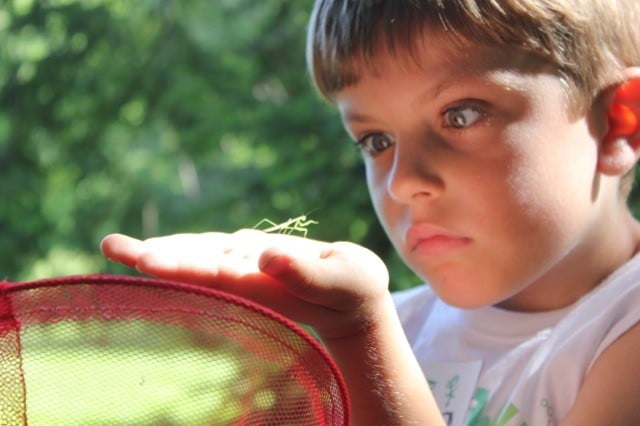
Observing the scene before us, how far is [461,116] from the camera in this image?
1002 millimetres

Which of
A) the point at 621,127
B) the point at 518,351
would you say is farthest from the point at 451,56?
the point at 518,351

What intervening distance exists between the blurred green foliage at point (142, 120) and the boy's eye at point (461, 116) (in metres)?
1.43

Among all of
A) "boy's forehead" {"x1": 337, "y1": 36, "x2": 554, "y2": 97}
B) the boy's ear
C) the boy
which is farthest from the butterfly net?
the boy's ear

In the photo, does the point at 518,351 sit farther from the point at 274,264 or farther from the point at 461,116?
the point at 274,264

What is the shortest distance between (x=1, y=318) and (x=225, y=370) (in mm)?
A: 131

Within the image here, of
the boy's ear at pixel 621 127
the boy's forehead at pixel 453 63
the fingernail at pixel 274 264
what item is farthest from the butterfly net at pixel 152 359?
the boy's ear at pixel 621 127

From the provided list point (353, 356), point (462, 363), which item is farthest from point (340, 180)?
point (353, 356)

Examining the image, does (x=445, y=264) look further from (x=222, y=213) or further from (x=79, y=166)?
(x=79, y=166)

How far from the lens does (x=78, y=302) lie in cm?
54

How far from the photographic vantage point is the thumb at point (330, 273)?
22.5 inches

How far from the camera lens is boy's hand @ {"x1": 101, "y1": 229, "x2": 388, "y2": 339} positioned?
0.57m

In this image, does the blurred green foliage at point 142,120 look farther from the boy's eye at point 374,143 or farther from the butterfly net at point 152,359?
the butterfly net at point 152,359

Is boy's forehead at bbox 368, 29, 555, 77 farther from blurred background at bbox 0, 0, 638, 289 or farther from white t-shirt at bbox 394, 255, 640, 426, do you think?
blurred background at bbox 0, 0, 638, 289

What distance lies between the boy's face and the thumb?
332 millimetres
